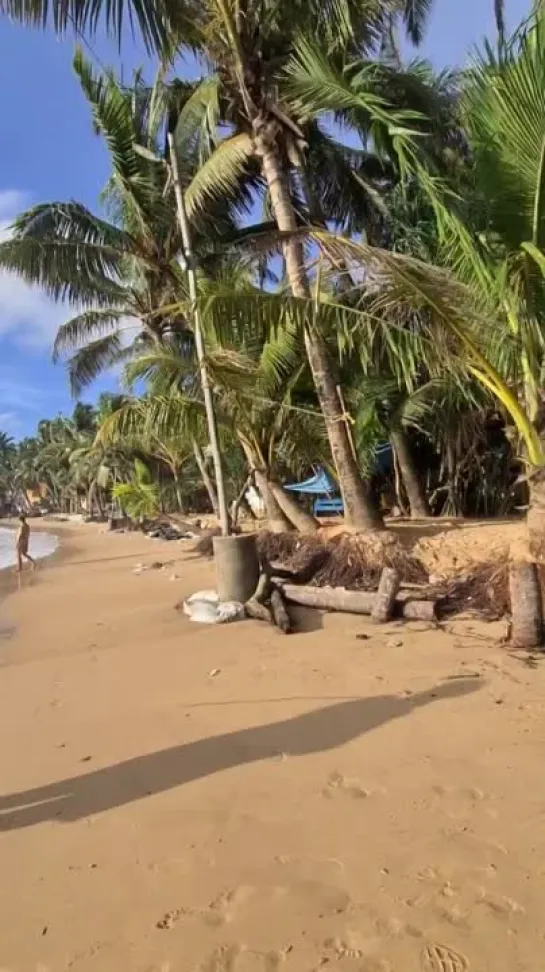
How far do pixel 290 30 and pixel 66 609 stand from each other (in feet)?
29.5

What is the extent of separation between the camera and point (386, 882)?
268 centimetres

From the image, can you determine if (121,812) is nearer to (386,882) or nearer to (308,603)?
(386,882)

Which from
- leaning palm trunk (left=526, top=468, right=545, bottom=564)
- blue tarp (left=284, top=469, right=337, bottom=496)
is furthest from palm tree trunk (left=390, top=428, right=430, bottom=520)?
leaning palm trunk (left=526, top=468, right=545, bottom=564)

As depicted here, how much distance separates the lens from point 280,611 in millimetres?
7516

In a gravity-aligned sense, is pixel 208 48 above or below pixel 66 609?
above

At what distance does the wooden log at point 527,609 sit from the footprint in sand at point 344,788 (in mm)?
2770

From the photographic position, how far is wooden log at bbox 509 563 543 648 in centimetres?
577

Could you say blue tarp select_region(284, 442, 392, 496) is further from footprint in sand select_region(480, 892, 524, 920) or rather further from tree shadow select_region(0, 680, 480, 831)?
footprint in sand select_region(480, 892, 524, 920)

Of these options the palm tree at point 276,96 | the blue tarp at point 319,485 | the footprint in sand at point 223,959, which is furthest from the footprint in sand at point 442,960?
the blue tarp at point 319,485

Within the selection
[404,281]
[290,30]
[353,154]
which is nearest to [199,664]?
[404,281]

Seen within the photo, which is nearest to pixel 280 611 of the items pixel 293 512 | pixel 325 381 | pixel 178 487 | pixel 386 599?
pixel 386 599

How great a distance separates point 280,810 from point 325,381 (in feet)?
24.2

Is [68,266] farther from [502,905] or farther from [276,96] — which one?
[502,905]

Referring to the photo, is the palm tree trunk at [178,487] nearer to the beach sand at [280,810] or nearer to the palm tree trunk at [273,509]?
the palm tree trunk at [273,509]
